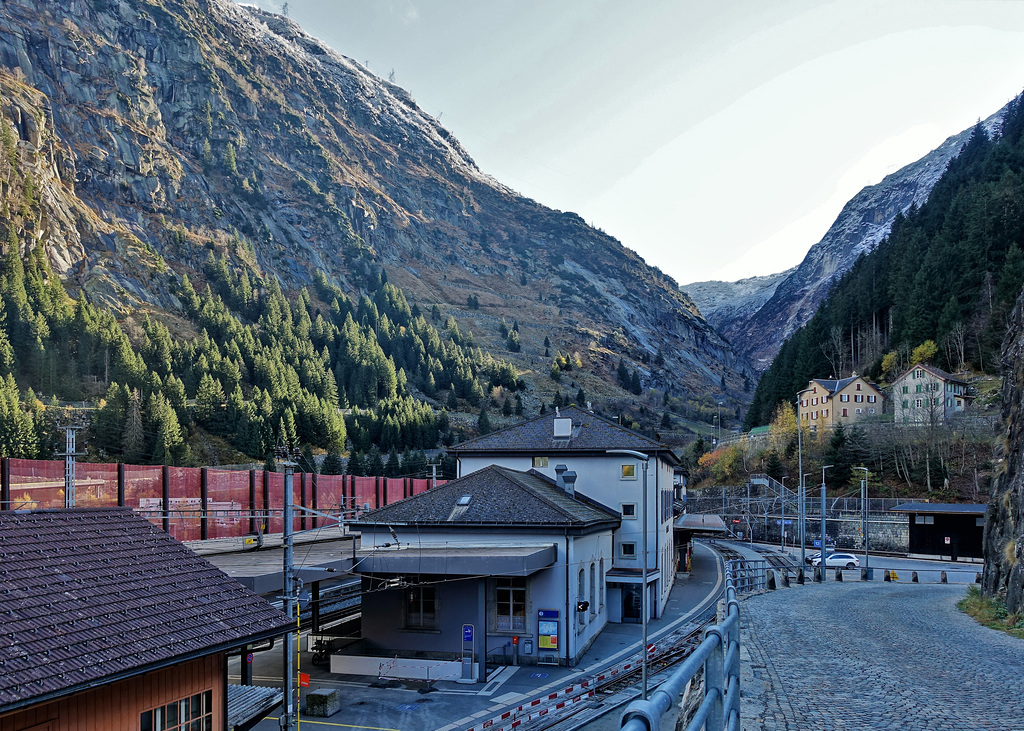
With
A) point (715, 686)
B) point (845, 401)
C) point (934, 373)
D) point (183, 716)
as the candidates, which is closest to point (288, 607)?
point (183, 716)

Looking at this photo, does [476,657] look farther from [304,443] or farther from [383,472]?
[304,443]

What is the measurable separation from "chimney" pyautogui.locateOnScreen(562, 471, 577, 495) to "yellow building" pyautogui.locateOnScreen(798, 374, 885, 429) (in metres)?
63.7

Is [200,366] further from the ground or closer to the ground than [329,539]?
further from the ground

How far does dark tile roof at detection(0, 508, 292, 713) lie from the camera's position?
9.98 meters

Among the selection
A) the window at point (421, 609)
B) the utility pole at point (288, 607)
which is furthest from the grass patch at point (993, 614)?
the window at point (421, 609)

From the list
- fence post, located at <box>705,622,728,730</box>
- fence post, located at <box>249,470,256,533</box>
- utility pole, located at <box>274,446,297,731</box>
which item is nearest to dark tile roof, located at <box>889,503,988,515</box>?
Answer: fence post, located at <box>249,470,256,533</box>

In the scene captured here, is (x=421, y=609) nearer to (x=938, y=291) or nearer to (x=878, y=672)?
(x=878, y=672)

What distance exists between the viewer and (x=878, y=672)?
11875mm

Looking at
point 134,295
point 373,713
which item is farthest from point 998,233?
point 134,295

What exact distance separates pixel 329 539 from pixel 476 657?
1652cm

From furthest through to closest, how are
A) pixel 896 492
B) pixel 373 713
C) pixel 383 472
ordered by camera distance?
1. pixel 383 472
2. pixel 896 492
3. pixel 373 713

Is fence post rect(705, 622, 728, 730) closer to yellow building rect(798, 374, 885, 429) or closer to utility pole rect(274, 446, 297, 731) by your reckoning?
utility pole rect(274, 446, 297, 731)

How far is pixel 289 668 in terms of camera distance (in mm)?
18000

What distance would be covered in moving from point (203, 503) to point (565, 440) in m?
18.7
